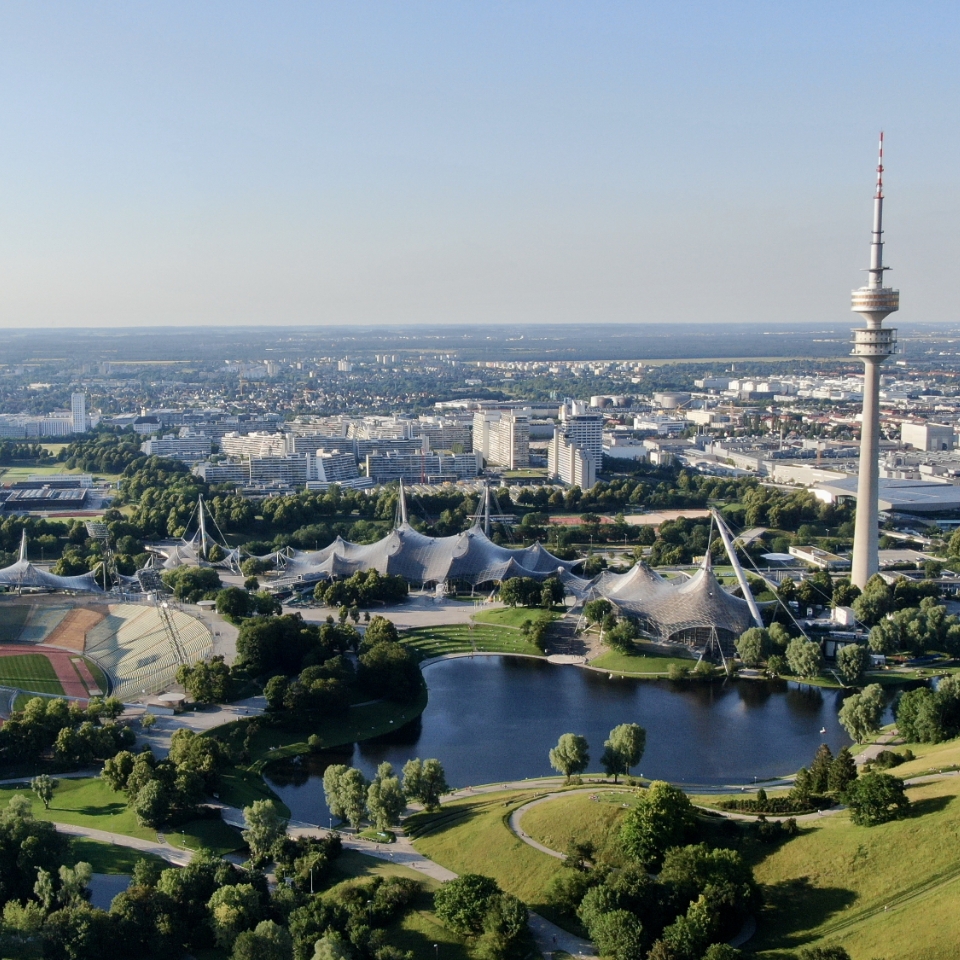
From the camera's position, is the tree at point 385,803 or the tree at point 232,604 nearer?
the tree at point 385,803

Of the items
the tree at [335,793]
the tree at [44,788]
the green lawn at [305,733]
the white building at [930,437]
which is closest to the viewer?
the tree at [335,793]

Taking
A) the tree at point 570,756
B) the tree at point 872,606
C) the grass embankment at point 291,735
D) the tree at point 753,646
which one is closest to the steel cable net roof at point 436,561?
the tree at point 753,646

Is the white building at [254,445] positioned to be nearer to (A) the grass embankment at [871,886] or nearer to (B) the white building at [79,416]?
(B) the white building at [79,416]

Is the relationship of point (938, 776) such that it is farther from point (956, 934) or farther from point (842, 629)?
point (842, 629)

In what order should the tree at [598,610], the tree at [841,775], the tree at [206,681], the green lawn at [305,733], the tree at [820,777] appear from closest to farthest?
the tree at [841,775], the tree at [820,777], the green lawn at [305,733], the tree at [206,681], the tree at [598,610]

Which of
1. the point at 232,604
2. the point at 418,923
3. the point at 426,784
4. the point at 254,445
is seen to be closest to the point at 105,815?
the point at 426,784

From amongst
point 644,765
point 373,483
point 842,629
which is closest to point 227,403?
point 373,483

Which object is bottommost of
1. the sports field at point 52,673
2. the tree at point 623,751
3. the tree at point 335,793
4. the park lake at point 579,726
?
the park lake at point 579,726
